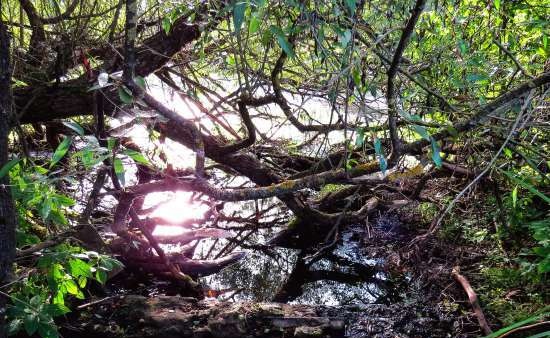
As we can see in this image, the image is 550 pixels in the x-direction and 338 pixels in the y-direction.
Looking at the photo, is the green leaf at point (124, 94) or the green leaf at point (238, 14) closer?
the green leaf at point (238, 14)

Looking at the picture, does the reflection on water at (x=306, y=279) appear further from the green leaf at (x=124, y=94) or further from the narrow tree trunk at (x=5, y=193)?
the green leaf at (x=124, y=94)

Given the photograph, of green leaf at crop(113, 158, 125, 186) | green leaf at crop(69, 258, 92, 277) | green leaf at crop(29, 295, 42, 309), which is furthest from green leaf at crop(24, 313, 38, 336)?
green leaf at crop(113, 158, 125, 186)

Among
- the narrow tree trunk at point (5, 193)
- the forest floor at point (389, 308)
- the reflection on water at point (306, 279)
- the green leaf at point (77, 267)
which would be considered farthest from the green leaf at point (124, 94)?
the reflection on water at point (306, 279)

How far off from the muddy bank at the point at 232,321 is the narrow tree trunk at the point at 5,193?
136 centimetres

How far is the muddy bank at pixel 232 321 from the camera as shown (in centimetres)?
284

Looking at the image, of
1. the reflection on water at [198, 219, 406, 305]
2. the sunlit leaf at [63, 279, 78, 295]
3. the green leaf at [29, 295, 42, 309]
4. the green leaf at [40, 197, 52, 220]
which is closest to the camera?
the green leaf at [40, 197, 52, 220]

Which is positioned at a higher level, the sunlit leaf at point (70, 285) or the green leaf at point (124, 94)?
the green leaf at point (124, 94)

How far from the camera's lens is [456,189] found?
3.96 m

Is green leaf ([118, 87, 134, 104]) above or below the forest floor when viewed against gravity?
above

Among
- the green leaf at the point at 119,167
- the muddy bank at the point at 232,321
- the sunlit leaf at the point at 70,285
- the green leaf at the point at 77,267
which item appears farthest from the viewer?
the muddy bank at the point at 232,321

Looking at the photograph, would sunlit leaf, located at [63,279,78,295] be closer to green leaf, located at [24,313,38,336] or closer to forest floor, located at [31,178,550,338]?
green leaf, located at [24,313,38,336]

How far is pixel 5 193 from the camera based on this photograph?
5.08 feet

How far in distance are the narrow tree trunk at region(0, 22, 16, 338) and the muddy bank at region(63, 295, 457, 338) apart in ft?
4.46

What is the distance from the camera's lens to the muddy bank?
9.32ft
